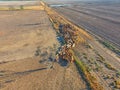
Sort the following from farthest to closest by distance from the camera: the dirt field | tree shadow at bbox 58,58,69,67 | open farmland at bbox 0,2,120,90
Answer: tree shadow at bbox 58,58,69,67, open farmland at bbox 0,2,120,90, the dirt field

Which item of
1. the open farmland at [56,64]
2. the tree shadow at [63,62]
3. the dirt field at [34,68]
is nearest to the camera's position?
the dirt field at [34,68]

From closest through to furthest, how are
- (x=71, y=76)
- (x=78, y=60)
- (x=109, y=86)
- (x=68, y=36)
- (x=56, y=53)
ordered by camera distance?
(x=109, y=86)
(x=71, y=76)
(x=78, y=60)
(x=56, y=53)
(x=68, y=36)

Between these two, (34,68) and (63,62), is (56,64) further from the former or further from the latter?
(34,68)

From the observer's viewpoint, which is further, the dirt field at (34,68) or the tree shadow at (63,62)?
the tree shadow at (63,62)

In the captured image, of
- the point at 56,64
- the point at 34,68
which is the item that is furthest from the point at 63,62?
the point at 34,68

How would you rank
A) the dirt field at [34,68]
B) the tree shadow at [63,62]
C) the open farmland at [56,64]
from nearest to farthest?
the dirt field at [34,68] < the open farmland at [56,64] < the tree shadow at [63,62]

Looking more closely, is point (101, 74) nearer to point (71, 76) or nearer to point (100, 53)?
point (71, 76)

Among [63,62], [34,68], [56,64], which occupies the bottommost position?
[63,62]

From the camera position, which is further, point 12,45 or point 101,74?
point 12,45

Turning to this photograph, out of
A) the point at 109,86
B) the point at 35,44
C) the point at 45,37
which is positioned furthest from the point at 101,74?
the point at 45,37

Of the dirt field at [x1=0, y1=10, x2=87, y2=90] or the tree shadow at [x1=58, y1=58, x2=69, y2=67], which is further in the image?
the tree shadow at [x1=58, y1=58, x2=69, y2=67]

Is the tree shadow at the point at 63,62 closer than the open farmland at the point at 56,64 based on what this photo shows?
No
